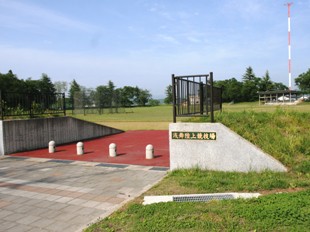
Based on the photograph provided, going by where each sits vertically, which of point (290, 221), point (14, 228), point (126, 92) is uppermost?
point (126, 92)

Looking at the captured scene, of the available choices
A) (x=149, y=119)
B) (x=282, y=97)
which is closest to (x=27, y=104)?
(x=149, y=119)

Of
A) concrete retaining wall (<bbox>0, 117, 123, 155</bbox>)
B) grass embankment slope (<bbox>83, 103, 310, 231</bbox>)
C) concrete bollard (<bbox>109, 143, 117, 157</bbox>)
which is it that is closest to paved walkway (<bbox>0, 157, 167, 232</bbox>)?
grass embankment slope (<bbox>83, 103, 310, 231</bbox>)

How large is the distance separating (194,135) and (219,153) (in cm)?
75

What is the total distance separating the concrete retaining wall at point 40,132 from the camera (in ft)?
36.2

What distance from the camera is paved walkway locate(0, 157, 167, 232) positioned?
4.39m

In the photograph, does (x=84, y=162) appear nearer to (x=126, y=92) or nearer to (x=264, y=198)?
(x=264, y=198)

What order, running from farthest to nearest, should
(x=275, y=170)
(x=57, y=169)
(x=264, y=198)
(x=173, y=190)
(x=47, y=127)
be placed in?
(x=47, y=127) → (x=57, y=169) → (x=275, y=170) → (x=173, y=190) → (x=264, y=198)

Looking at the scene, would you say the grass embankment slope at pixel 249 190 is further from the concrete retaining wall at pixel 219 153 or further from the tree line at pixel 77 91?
the tree line at pixel 77 91

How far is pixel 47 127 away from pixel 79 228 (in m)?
9.68

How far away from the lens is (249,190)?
516 cm

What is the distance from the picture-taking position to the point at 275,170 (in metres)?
6.20

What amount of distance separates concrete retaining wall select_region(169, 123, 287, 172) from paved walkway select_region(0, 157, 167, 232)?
0.81 metres

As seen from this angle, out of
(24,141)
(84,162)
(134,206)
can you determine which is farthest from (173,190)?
(24,141)

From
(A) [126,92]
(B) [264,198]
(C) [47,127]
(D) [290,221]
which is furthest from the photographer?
A: (A) [126,92]
